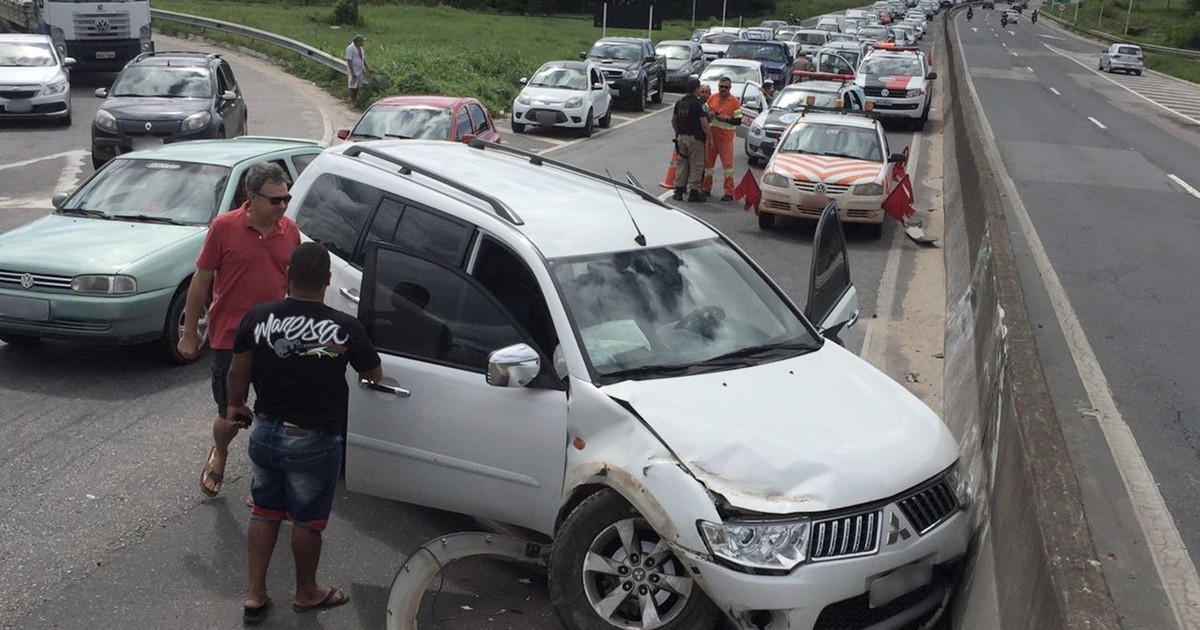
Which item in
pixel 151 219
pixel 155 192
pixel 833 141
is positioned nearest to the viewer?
pixel 151 219

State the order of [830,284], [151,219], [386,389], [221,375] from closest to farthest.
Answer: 1. [386,389]
2. [221,375]
3. [830,284]
4. [151,219]

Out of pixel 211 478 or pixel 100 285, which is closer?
pixel 211 478

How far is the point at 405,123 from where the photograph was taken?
16297 millimetres

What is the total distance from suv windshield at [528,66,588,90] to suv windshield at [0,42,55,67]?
389 inches

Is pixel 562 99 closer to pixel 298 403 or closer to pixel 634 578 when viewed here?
pixel 298 403

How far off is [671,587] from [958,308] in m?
6.31

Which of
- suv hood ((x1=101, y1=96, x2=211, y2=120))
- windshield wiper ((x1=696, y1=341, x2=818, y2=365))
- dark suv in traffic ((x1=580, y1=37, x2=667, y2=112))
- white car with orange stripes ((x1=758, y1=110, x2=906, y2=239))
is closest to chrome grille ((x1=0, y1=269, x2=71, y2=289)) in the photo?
windshield wiper ((x1=696, y1=341, x2=818, y2=365))

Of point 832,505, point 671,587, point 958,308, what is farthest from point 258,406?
point 958,308

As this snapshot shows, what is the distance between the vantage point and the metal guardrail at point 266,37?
30.0 meters

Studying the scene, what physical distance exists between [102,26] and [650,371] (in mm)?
26500

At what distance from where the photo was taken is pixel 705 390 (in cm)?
486

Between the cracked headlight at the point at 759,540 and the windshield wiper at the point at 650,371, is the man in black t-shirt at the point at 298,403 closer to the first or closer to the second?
the windshield wiper at the point at 650,371

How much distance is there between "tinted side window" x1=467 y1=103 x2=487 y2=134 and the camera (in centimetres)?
1691

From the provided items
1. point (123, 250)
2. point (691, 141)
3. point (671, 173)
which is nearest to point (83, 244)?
point (123, 250)
